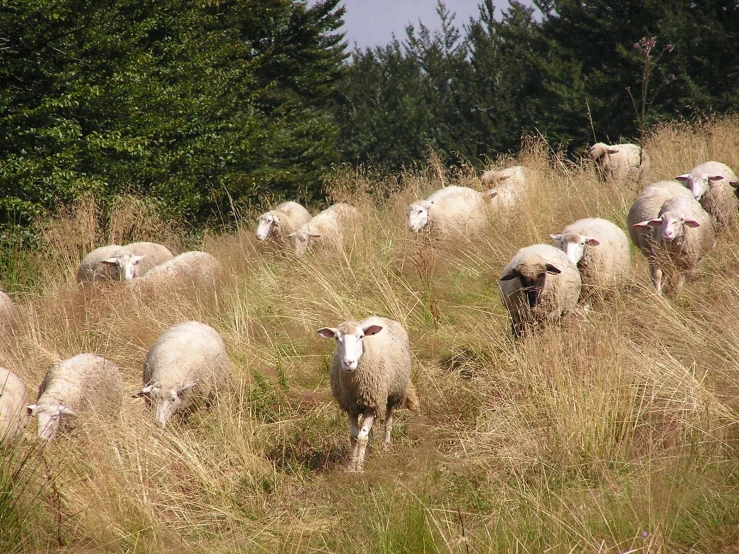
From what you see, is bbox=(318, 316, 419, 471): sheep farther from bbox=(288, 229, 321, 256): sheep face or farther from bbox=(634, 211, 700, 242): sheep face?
bbox=(288, 229, 321, 256): sheep face

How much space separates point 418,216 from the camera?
1041cm

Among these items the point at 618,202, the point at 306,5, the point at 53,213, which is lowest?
the point at 618,202

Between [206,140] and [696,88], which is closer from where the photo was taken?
[206,140]

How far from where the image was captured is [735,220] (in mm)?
8875

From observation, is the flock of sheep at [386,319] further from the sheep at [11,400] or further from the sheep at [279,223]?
the sheep at [279,223]

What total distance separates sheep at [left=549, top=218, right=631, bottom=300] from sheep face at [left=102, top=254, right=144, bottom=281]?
5.07 m

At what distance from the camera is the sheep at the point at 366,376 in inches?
210

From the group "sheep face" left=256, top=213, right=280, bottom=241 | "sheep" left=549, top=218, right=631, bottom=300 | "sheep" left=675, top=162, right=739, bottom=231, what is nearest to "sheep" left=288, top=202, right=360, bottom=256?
"sheep face" left=256, top=213, right=280, bottom=241

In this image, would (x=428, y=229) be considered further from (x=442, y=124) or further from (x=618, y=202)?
(x=442, y=124)

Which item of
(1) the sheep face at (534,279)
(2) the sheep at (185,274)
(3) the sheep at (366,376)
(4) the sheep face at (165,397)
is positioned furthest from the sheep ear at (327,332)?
(2) the sheep at (185,274)

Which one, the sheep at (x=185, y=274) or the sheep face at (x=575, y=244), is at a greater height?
the sheep at (x=185, y=274)

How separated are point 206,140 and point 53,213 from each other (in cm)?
599

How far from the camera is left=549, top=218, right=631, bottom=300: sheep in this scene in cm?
705

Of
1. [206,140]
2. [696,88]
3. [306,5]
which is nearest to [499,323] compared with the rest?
[206,140]
